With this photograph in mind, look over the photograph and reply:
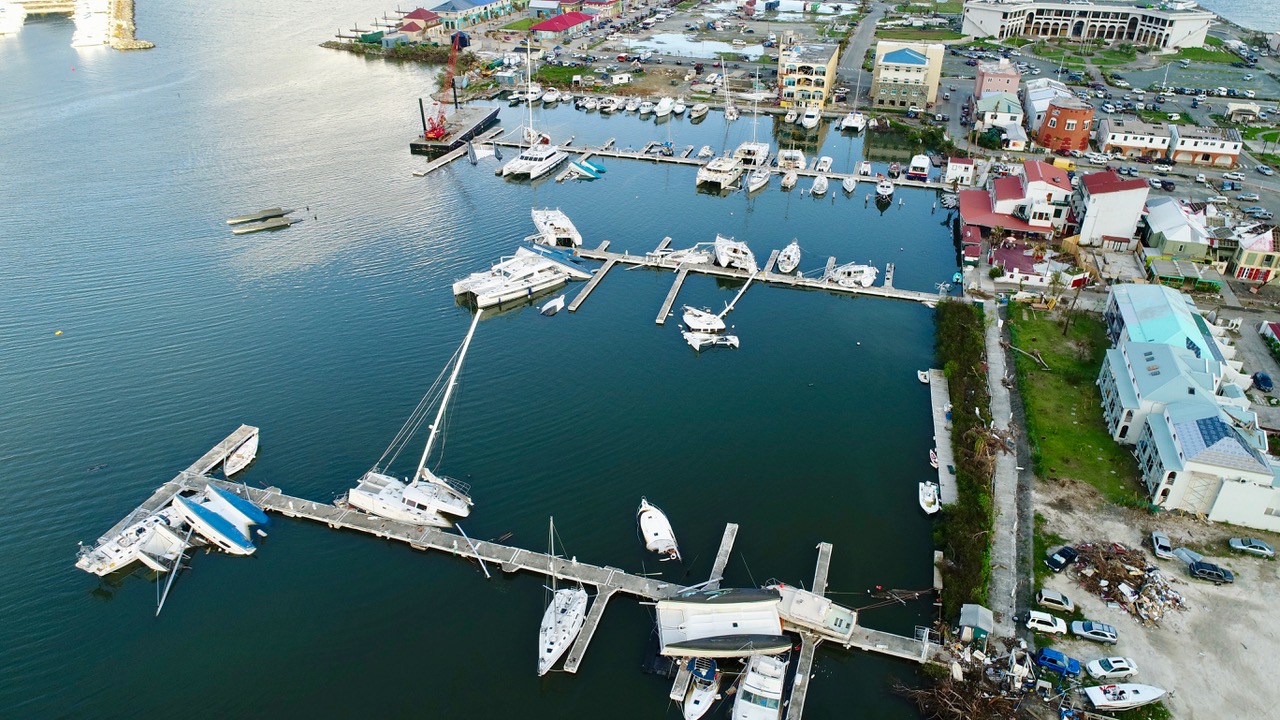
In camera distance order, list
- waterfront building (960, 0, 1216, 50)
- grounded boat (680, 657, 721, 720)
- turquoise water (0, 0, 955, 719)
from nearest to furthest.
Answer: grounded boat (680, 657, 721, 720), turquoise water (0, 0, 955, 719), waterfront building (960, 0, 1216, 50)

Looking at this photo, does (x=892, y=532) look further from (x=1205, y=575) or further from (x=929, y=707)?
(x=1205, y=575)

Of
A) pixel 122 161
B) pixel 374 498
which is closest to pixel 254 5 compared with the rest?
pixel 122 161

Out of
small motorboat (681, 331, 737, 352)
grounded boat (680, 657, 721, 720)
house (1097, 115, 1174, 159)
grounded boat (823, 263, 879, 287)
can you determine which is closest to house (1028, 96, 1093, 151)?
house (1097, 115, 1174, 159)

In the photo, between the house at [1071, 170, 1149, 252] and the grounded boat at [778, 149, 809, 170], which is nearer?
the house at [1071, 170, 1149, 252]

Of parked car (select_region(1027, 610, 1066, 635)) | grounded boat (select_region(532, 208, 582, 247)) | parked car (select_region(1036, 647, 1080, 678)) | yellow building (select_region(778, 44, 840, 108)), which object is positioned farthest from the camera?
yellow building (select_region(778, 44, 840, 108))

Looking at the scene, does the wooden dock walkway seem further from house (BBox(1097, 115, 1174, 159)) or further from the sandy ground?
house (BBox(1097, 115, 1174, 159))

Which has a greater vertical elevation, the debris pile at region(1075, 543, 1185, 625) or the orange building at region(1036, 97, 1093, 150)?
the orange building at region(1036, 97, 1093, 150)

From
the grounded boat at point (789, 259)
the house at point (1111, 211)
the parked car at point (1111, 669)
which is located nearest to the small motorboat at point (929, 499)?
the parked car at point (1111, 669)

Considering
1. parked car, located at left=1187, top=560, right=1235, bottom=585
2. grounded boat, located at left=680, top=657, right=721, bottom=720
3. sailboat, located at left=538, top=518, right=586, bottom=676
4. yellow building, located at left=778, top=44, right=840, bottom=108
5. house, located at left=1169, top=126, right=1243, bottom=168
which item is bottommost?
grounded boat, located at left=680, top=657, right=721, bottom=720
